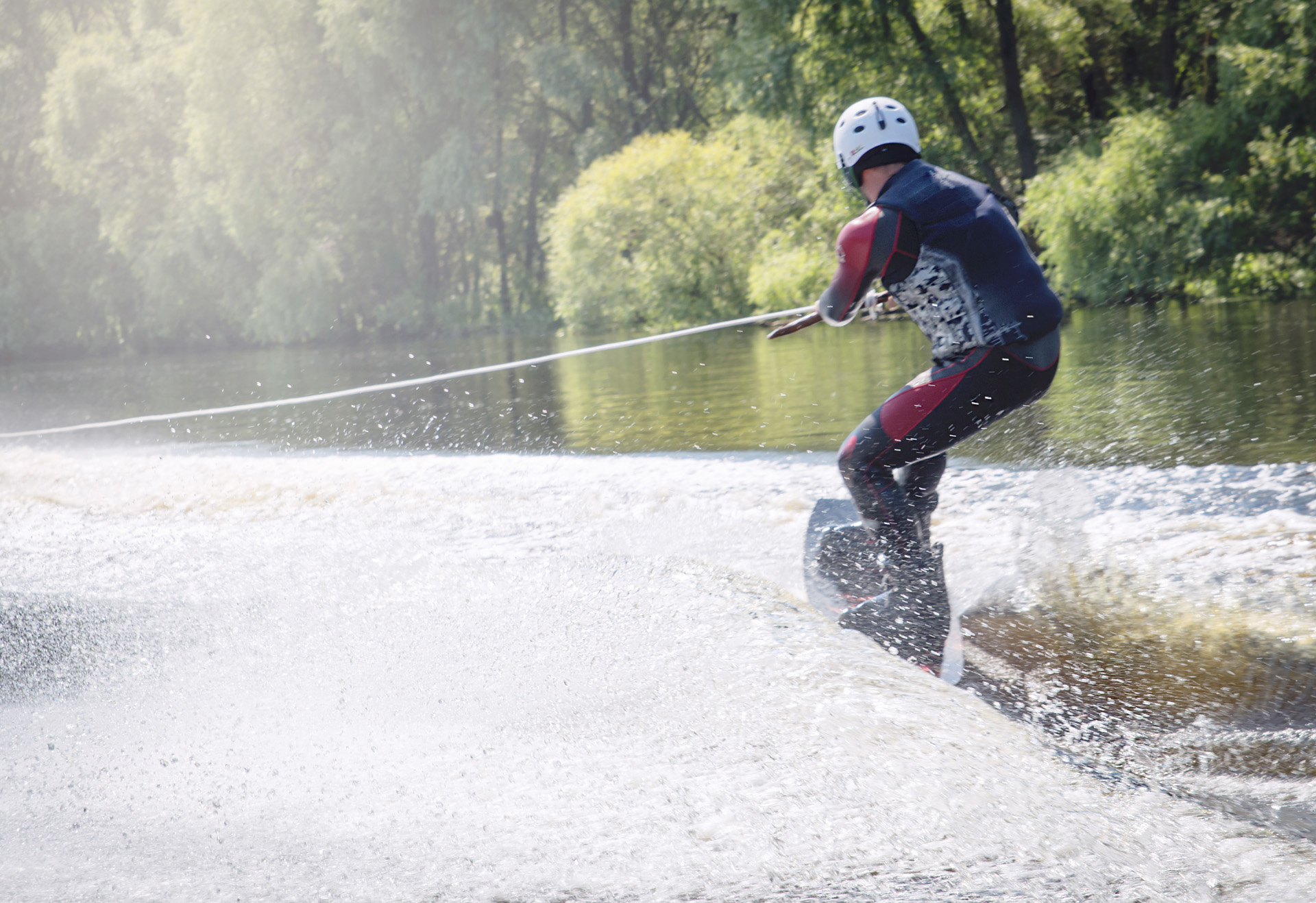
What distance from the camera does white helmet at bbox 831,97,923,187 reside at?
12.0 feet

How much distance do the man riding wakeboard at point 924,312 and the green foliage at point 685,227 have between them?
15695 millimetres

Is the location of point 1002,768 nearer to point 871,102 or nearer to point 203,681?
point 871,102

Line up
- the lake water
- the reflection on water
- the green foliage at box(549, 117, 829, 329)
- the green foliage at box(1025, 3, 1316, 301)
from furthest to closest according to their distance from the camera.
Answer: the green foliage at box(549, 117, 829, 329), the green foliage at box(1025, 3, 1316, 301), the reflection on water, the lake water

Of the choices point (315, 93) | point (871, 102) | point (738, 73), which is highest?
point (315, 93)

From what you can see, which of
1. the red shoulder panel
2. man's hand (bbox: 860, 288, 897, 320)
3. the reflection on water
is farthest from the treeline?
the red shoulder panel

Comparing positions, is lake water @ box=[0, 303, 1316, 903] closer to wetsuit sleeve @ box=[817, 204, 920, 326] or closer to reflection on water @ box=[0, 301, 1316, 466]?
reflection on water @ box=[0, 301, 1316, 466]

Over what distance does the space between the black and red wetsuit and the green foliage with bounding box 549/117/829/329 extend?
15.7m

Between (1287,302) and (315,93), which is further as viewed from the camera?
(315,93)

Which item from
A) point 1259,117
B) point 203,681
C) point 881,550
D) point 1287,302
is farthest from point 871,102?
point 1259,117

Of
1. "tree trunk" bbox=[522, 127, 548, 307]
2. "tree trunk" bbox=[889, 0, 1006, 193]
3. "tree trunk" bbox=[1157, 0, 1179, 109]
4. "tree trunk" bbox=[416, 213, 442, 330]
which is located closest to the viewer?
"tree trunk" bbox=[889, 0, 1006, 193]

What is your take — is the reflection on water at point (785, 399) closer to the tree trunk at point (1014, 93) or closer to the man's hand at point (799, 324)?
the man's hand at point (799, 324)

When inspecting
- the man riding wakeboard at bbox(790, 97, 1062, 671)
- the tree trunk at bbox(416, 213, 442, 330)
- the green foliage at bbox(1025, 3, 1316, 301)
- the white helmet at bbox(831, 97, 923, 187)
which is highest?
the tree trunk at bbox(416, 213, 442, 330)

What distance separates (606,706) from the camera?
3205mm

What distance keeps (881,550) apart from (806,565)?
438mm
